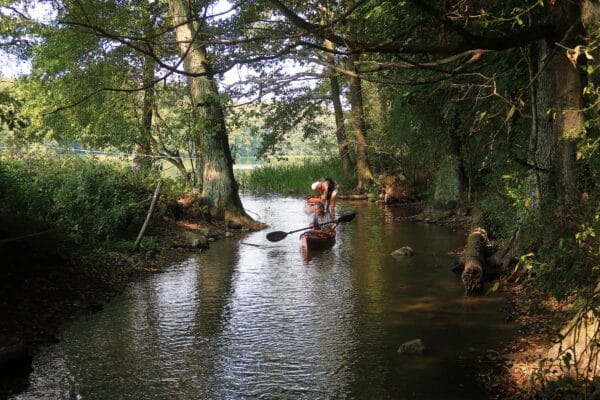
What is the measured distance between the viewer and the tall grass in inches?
1309

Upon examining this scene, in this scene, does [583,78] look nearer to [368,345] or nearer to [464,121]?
[368,345]

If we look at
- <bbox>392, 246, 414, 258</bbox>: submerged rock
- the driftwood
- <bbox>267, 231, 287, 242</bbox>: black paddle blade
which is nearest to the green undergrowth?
<bbox>267, 231, 287, 242</bbox>: black paddle blade

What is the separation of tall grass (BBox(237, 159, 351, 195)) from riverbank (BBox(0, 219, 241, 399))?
20.5m

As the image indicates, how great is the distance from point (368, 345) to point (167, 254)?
7382 millimetres

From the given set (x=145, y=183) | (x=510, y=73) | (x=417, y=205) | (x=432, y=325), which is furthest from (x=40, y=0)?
(x=417, y=205)

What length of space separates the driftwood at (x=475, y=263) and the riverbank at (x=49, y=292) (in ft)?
20.8

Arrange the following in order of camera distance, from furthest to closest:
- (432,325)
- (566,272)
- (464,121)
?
(464,121) < (432,325) < (566,272)

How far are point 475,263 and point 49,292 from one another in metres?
7.38

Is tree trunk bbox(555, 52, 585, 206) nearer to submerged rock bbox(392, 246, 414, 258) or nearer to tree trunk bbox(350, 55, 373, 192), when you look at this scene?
submerged rock bbox(392, 246, 414, 258)

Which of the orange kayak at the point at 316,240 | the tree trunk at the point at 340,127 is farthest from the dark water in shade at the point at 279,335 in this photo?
the tree trunk at the point at 340,127

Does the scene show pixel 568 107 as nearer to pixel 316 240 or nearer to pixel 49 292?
pixel 49 292

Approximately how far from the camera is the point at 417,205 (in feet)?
79.5

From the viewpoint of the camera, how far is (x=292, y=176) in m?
34.7

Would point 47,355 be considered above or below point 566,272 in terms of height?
below
